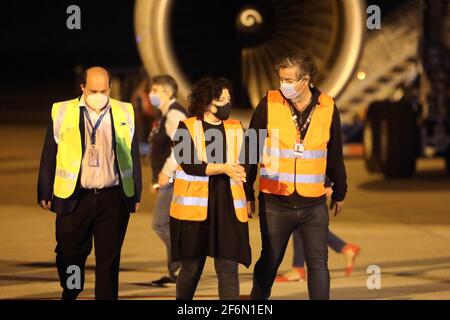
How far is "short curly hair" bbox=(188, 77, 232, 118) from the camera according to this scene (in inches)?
308

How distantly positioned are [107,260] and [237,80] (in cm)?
789

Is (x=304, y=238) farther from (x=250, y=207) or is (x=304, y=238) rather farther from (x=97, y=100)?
(x=97, y=100)

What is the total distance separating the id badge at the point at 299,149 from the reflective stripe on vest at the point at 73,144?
874 mm

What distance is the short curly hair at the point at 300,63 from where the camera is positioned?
310 inches

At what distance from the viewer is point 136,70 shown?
883 inches

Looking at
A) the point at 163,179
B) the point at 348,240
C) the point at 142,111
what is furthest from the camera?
the point at 142,111

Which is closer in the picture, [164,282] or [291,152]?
[291,152]

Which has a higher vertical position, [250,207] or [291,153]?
[291,153]

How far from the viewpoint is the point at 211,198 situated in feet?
25.6

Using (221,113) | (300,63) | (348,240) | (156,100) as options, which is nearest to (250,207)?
(221,113)

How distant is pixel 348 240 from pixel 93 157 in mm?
4338

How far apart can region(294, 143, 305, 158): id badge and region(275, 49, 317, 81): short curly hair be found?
0.35 meters
